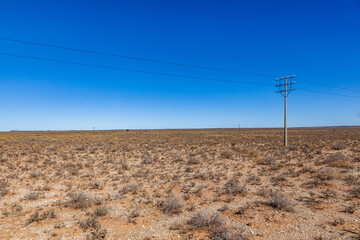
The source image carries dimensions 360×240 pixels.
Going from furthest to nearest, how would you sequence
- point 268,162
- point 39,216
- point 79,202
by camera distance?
point 268,162 → point 79,202 → point 39,216

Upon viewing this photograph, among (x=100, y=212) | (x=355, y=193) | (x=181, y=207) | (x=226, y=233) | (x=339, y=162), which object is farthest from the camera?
(x=339, y=162)

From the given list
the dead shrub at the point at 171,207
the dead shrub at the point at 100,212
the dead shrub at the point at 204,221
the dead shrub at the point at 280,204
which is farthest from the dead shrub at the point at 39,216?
the dead shrub at the point at 280,204

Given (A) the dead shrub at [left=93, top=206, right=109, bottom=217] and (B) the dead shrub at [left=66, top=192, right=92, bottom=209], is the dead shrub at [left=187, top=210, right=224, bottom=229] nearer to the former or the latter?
(A) the dead shrub at [left=93, top=206, right=109, bottom=217]

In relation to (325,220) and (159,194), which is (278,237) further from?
(159,194)

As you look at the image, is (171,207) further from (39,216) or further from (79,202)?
Answer: (39,216)

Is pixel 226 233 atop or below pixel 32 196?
atop

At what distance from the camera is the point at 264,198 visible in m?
8.36

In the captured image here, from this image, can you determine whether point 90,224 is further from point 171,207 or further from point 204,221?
point 204,221


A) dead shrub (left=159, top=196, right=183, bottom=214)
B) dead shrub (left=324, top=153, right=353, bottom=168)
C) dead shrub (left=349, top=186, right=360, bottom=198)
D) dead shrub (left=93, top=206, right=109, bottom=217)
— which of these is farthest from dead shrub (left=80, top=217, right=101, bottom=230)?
dead shrub (left=324, top=153, right=353, bottom=168)

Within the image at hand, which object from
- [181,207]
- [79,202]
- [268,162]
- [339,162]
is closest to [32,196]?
[79,202]

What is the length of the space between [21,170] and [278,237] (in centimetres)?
1626

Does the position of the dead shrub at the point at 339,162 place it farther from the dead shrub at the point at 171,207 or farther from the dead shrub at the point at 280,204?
the dead shrub at the point at 171,207

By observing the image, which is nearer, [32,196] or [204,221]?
[204,221]

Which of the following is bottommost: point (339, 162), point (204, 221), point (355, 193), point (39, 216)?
point (39, 216)
